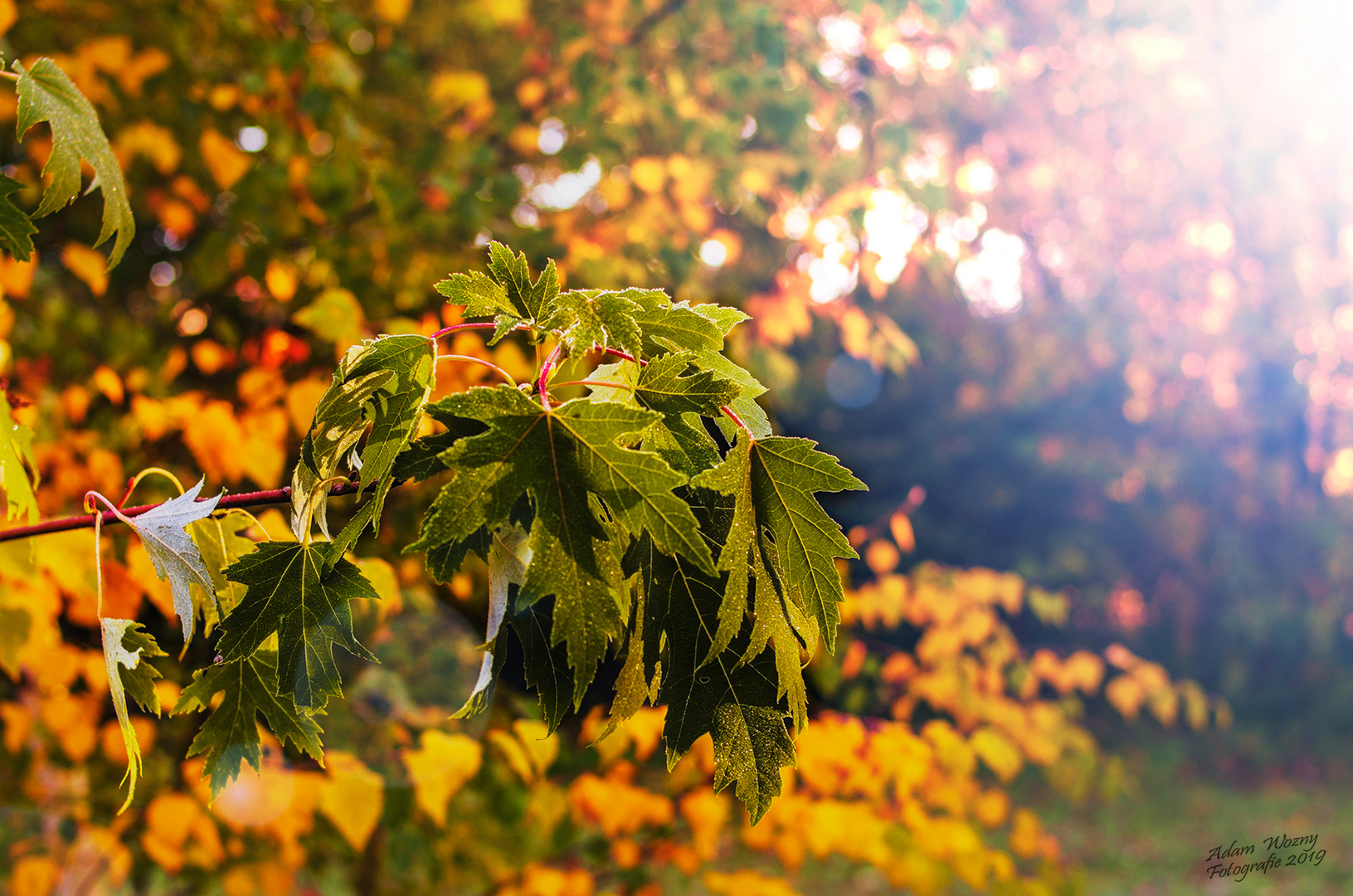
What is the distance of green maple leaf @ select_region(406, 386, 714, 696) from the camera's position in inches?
21.5

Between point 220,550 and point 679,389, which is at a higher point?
point 679,389

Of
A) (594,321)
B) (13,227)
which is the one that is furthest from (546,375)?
(13,227)

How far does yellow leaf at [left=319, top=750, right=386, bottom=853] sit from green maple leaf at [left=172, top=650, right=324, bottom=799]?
3.54ft

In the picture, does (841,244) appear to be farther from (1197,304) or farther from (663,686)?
(1197,304)

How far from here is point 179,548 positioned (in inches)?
27.0

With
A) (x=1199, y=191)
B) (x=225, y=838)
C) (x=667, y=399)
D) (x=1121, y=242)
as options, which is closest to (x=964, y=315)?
(x=1121, y=242)

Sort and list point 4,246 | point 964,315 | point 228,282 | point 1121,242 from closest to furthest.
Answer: point 4,246
point 228,282
point 1121,242
point 964,315

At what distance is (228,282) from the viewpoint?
279 cm

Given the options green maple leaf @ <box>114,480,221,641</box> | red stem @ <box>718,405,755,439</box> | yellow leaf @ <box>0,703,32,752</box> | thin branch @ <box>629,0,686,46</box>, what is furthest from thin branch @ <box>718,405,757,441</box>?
thin branch @ <box>629,0,686,46</box>

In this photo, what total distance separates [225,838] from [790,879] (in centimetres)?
435

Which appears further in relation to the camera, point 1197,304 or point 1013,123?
point 1197,304

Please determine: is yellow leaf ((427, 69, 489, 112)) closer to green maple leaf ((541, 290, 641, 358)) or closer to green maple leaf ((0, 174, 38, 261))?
green maple leaf ((0, 174, 38, 261))

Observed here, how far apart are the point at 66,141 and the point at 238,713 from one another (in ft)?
1.98

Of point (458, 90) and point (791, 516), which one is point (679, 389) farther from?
point (458, 90)
